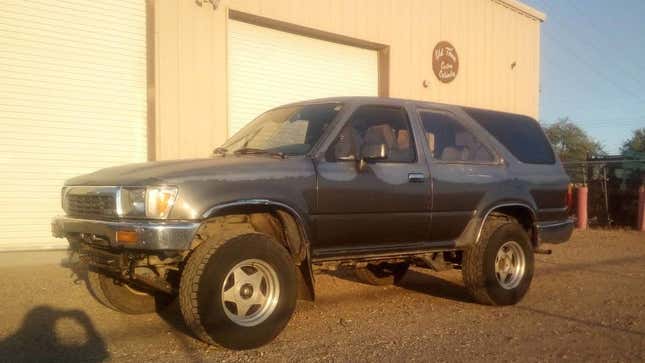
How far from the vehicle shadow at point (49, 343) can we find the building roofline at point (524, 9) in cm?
1374

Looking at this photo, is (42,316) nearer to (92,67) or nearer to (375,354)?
(375,354)

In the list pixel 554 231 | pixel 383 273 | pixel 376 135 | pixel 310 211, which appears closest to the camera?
pixel 310 211

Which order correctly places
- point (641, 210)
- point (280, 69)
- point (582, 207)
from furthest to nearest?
1. point (582, 207)
2. point (641, 210)
3. point (280, 69)

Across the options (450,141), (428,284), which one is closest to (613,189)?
(428,284)

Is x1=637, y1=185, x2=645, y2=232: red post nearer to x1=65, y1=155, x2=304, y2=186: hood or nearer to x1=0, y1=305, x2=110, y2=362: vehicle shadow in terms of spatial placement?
x1=65, y1=155, x2=304, y2=186: hood

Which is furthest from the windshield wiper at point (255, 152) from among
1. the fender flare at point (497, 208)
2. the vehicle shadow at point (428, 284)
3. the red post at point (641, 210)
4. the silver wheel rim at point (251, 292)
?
the red post at point (641, 210)

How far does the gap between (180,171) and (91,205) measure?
2.67 feet

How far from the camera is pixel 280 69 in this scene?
11.3 m

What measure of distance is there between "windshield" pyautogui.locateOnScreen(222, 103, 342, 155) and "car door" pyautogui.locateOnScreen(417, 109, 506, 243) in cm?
101

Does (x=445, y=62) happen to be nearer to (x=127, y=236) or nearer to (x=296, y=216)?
(x=296, y=216)

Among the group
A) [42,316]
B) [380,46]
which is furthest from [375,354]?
[380,46]

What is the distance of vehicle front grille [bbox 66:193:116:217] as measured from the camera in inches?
173

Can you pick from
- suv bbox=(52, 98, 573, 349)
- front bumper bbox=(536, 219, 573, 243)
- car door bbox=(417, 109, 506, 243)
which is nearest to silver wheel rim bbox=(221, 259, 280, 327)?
suv bbox=(52, 98, 573, 349)

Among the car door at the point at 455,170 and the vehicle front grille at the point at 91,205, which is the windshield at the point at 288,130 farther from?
the vehicle front grille at the point at 91,205
